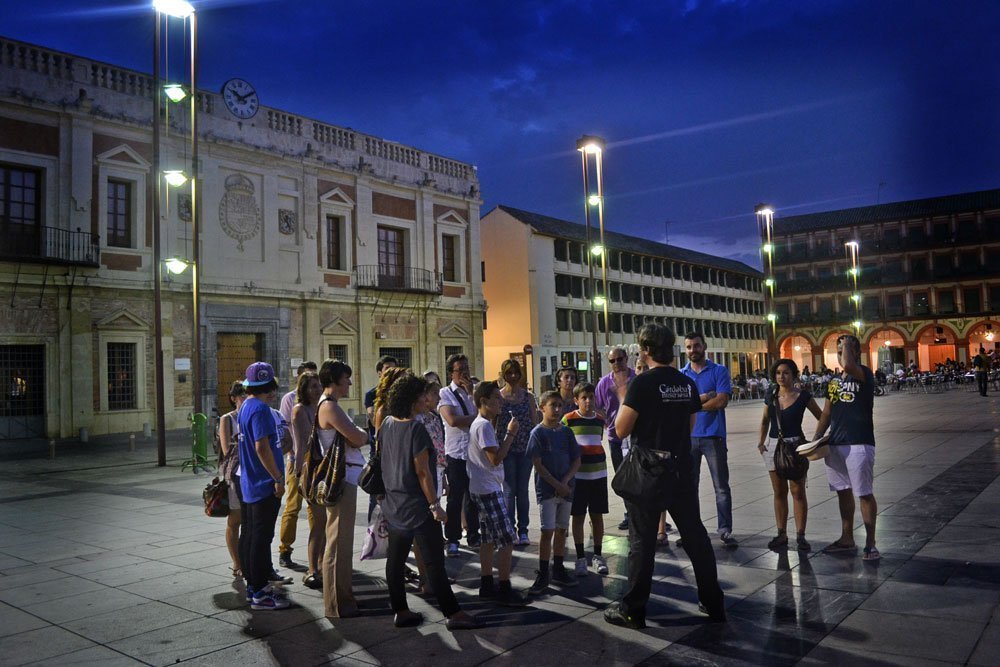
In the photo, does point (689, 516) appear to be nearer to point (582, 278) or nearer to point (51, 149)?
point (51, 149)

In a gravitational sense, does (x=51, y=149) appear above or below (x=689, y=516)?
above

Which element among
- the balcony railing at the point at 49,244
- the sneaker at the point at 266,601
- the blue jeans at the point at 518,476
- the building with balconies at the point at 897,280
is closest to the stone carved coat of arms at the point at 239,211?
the balcony railing at the point at 49,244

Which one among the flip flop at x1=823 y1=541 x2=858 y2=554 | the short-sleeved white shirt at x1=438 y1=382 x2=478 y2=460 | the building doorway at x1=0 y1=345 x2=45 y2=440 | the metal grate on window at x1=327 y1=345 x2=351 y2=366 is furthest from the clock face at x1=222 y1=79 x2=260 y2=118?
the flip flop at x1=823 y1=541 x2=858 y2=554

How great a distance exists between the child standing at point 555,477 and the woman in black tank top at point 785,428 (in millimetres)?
1932

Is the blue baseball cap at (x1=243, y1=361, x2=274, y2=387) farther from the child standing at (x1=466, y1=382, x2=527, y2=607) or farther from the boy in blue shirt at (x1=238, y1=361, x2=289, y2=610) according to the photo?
the child standing at (x1=466, y1=382, x2=527, y2=607)

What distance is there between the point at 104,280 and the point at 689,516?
820 inches

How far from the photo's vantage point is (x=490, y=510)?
18.0 feet

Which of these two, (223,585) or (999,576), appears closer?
(999,576)

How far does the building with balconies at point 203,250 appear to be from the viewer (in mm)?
20344

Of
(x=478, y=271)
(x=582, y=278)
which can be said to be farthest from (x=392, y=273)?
(x=582, y=278)

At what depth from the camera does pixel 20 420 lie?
20.0m

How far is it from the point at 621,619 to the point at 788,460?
2.58m

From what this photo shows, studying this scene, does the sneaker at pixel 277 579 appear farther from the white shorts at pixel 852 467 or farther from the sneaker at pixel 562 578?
the white shorts at pixel 852 467

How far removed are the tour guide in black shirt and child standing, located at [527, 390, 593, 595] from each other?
0.99 m
